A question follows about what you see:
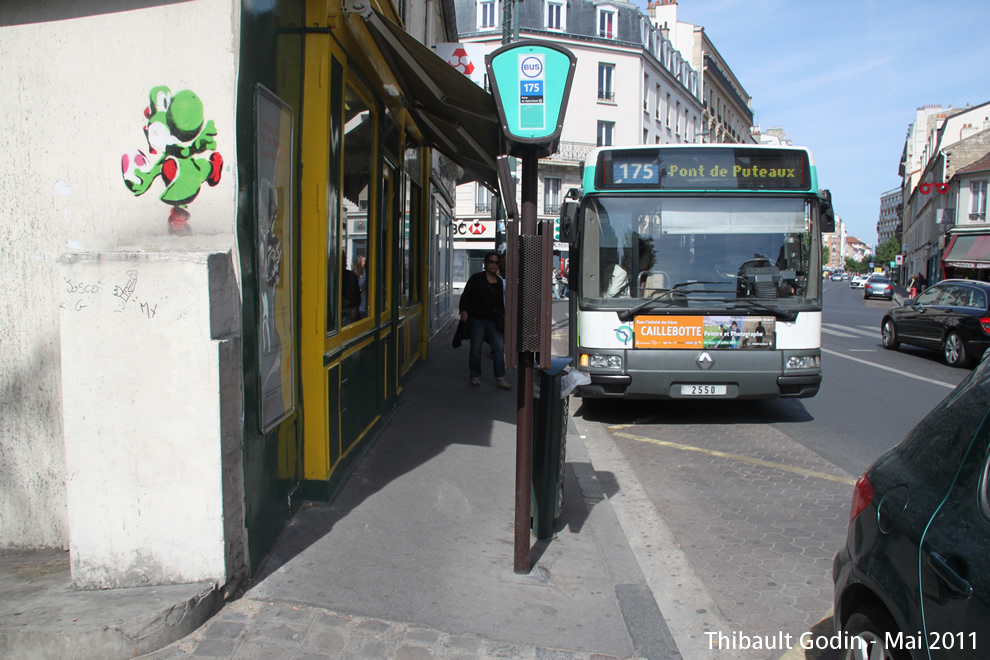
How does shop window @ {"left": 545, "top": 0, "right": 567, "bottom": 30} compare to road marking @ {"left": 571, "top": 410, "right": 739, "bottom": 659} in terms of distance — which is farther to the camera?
shop window @ {"left": 545, "top": 0, "right": 567, "bottom": 30}

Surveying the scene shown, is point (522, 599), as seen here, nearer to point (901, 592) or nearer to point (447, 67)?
point (901, 592)

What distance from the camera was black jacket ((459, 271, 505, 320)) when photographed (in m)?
9.53

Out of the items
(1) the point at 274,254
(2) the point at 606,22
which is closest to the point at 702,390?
(1) the point at 274,254

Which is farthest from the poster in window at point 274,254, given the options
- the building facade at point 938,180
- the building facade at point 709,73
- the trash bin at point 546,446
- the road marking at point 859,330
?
the building facade at point 709,73

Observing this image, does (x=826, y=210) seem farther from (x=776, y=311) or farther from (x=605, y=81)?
(x=605, y=81)

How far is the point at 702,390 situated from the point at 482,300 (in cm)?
312

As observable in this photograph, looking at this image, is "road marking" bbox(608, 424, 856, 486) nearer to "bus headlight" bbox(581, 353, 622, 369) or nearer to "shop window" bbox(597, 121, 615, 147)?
"bus headlight" bbox(581, 353, 622, 369)

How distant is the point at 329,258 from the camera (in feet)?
15.6

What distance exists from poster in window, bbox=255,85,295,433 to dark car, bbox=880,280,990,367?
12834 millimetres

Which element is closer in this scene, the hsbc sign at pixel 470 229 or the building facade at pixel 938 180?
the hsbc sign at pixel 470 229

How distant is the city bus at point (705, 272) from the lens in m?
7.65

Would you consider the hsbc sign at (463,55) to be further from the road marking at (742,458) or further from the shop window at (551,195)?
the shop window at (551,195)

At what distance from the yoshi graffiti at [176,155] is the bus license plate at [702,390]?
18.4ft

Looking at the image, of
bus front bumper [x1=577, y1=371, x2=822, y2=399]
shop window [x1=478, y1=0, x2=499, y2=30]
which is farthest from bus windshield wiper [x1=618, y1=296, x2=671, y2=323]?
shop window [x1=478, y1=0, x2=499, y2=30]
